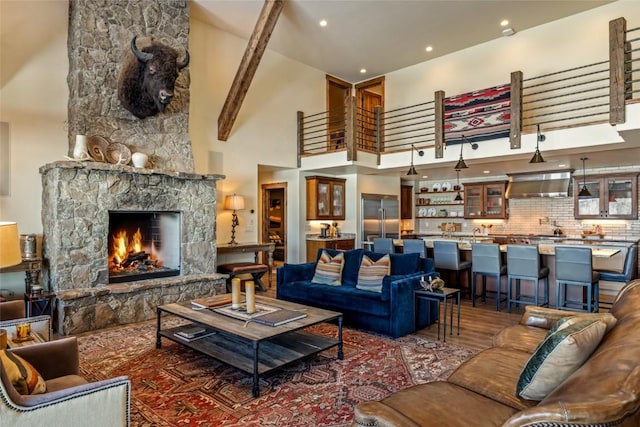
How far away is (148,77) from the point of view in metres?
5.11

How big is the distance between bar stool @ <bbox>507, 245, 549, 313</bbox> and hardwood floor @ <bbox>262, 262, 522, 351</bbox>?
336 mm

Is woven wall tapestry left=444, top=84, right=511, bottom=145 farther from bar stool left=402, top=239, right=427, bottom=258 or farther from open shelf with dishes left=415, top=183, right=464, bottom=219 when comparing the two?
open shelf with dishes left=415, top=183, right=464, bottom=219

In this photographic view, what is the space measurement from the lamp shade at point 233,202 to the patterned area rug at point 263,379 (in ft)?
10.0

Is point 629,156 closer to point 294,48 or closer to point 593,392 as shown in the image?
point 294,48

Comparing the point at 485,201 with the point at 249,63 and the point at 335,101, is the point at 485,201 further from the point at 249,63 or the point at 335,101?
the point at 249,63

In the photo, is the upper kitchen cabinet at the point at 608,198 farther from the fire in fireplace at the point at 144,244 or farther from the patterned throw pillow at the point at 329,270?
the fire in fireplace at the point at 144,244

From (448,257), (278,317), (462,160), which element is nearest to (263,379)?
(278,317)

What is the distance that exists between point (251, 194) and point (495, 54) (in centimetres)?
560

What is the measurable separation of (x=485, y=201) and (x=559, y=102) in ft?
11.6

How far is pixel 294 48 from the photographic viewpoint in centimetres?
780

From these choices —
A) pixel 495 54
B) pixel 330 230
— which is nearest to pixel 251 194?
pixel 330 230

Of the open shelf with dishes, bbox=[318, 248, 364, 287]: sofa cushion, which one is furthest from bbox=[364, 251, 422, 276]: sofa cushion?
the open shelf with dishes

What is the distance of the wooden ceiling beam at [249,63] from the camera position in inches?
238

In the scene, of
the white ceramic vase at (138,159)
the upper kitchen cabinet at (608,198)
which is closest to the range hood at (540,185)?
the upper kitchen cabinet at (608,198)
